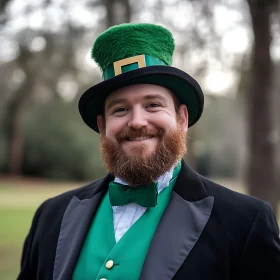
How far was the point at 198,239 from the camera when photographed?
2131 millimetres

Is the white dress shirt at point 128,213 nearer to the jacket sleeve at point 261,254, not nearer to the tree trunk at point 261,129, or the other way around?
the jacket sleeve at point 261,254

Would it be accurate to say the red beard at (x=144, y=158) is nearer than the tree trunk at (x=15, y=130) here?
Yes

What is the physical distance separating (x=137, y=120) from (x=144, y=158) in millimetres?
219

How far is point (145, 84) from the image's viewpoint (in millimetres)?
2320

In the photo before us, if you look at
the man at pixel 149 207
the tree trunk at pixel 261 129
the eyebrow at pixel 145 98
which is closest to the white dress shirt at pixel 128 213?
the man at pixel 149 207

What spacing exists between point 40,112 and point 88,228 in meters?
25.4

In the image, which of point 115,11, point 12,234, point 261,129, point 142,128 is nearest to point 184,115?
point 142,128

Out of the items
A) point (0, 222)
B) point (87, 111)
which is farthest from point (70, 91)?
point (87, 111)

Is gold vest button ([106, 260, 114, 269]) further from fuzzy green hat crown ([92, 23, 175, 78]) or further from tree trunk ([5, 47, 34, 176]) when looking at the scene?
tree trunk ([5, 47, 34, 176])

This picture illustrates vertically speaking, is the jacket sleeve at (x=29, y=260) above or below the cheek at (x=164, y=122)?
below

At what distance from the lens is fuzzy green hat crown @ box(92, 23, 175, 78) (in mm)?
2326

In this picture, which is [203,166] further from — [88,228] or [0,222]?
[88,228]

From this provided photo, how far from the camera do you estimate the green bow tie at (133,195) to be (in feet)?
7.41

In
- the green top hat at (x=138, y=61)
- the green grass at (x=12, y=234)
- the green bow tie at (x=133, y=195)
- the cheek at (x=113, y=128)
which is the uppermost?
the green top hat at (x=138, y=61)
